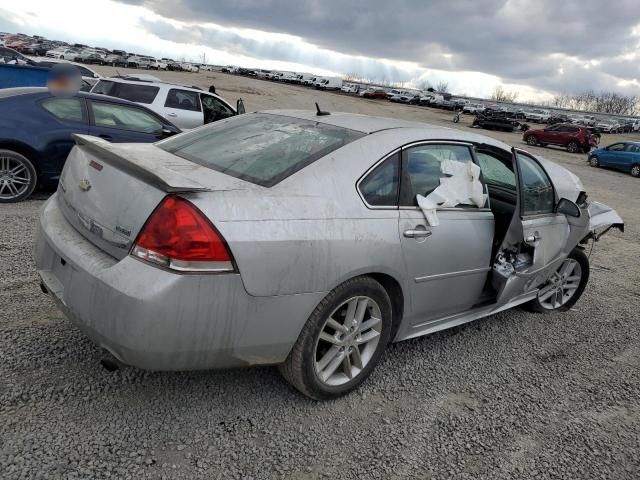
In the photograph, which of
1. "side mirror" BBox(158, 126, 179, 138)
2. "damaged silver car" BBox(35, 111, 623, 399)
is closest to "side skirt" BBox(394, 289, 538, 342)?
"damaged silver car" BBox(35, 111, 623, 399)

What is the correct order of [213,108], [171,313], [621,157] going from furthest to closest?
1. [621,157]
2. [213,108]
3. [171,313]

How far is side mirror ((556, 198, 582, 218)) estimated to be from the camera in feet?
13.2

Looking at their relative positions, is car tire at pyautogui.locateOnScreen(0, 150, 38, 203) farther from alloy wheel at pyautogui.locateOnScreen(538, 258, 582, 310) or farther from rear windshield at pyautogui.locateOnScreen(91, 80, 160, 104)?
alloy wheel at pyautogui.locateOnScreen(538, 258, 582, 310)

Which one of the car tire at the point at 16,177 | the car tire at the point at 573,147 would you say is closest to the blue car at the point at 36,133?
the car tire at the point at 16,177

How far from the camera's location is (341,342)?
9.21 feet

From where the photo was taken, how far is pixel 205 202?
2225 mm

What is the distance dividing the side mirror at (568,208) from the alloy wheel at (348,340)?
6.88 ft

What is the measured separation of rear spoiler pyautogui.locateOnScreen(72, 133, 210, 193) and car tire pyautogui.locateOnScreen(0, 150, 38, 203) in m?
3.64

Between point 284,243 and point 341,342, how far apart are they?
2.56ft

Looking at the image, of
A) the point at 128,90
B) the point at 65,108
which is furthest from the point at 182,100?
the point at 65,108

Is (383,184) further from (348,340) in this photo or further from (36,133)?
(36,133)

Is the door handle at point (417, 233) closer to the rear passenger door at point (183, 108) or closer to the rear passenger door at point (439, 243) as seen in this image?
the rear passenger door at point (439, 243)

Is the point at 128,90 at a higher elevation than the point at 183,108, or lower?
higher

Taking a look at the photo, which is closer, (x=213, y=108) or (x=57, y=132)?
(x=57, y=132)
